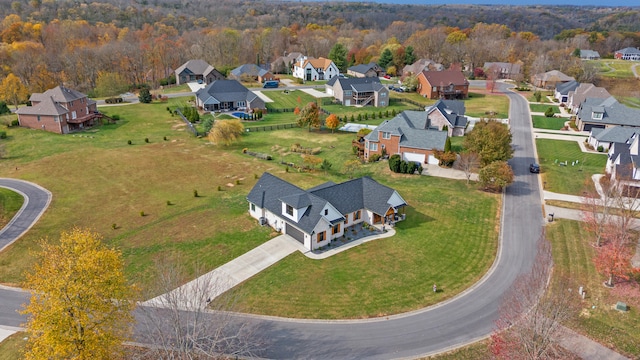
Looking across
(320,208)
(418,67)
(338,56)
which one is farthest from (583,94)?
(320,208)

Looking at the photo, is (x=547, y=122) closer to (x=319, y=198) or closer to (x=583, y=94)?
(x=583, y=94)

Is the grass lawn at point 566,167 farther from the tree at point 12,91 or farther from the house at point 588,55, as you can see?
the tree at point 12,91

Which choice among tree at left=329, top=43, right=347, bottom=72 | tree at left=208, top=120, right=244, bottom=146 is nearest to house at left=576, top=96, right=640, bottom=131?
tree at left=208, top=120, right=244, bottom=146

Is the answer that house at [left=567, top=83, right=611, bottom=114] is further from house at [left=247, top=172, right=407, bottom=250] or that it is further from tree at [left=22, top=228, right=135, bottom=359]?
tree at [left=22, top=228, right=135, bottom=359]

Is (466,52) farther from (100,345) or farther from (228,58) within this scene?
(100,345)

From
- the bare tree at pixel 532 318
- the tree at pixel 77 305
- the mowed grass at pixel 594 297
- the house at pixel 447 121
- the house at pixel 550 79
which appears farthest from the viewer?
the house at pixel 550 79

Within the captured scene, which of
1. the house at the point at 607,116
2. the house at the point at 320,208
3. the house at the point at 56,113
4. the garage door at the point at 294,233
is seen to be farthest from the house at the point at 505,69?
the garage door at the point at 294,233
